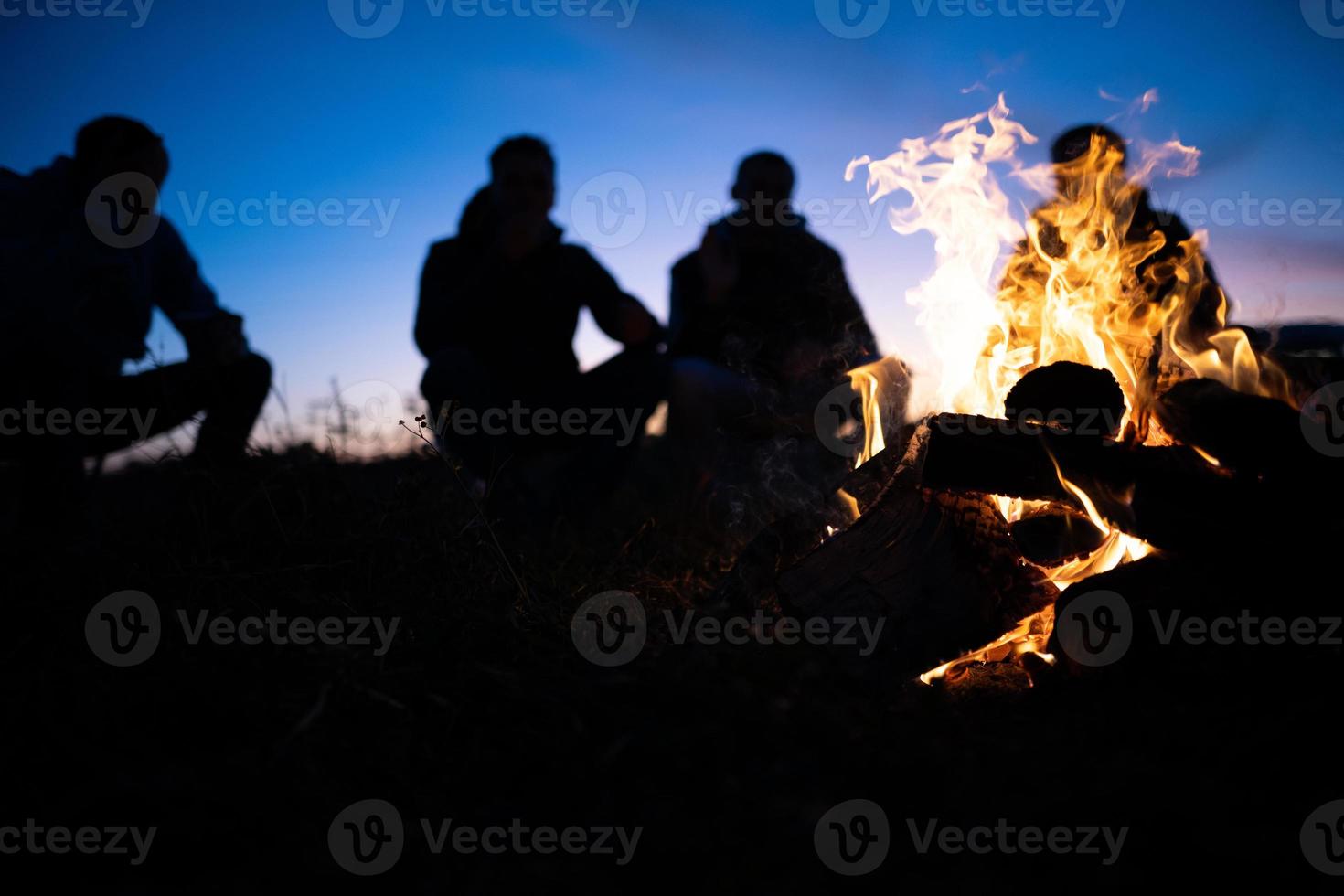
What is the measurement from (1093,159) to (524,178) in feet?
13.2

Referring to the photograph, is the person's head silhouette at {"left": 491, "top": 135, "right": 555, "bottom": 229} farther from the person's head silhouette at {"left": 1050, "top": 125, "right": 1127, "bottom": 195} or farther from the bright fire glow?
the person's head silhouette at {"left": 1050, "top": 125, "right": 1127, "bottom": 195}

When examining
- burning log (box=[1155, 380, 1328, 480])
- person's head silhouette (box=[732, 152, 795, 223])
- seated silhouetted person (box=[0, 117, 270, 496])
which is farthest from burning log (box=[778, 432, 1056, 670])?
seated silhouetted person (box=[0, 117, 270, 496])

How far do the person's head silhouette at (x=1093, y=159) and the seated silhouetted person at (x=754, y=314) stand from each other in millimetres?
2099

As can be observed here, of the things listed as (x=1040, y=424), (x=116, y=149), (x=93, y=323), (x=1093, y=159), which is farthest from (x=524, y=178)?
(x=1040, y=424)

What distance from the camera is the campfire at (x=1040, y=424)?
265cm

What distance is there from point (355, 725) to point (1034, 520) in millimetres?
2490

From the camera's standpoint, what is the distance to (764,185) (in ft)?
20.4

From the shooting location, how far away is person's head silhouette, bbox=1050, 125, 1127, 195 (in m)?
3.41

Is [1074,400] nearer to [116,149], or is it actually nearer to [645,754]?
[645,754]

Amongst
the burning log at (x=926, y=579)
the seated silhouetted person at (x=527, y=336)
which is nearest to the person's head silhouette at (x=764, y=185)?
the seated silhouetted person at (x=527, y=336)

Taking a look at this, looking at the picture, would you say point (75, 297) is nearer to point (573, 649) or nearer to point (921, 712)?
point (573, 649)

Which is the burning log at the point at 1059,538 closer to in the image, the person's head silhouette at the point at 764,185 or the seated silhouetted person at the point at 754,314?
the seated silhouetted person at the point at 754,314

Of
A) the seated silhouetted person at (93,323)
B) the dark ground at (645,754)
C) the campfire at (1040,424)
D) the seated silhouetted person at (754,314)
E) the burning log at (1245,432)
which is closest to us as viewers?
the dark ground at (645,754)

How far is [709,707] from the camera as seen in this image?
84.4 inches
